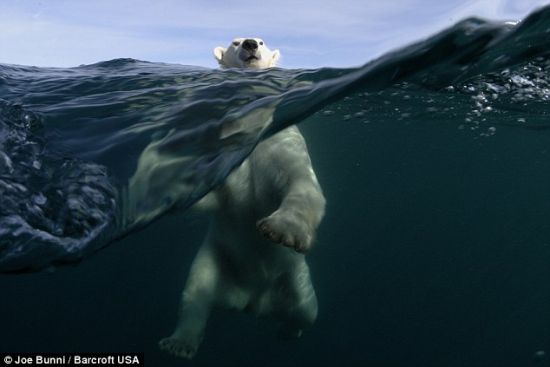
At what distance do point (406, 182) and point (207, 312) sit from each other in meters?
28.3

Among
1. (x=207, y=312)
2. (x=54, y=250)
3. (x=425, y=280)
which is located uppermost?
(x=54, y=250)

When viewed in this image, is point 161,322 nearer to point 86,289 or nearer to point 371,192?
point 86,289

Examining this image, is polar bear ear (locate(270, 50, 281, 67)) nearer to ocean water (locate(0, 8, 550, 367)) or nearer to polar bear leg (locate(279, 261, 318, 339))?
ocean water (locate(0, 8, 550, 367))

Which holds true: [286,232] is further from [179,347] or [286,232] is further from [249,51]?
[249,51]

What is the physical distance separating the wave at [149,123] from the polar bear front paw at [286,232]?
1065 millimetres

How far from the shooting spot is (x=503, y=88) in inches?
330

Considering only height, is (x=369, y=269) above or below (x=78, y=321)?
below

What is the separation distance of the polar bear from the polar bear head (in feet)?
4.62

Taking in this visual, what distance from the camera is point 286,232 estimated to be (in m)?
3.47

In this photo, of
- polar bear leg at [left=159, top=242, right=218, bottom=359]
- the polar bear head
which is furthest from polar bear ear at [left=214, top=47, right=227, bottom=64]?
polar bear leg at [left=159, top=242, right=218, bottom=359]

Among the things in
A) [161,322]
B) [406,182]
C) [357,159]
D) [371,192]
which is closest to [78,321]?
[161,322]

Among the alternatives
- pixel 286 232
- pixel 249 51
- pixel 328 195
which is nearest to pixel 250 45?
pixel 249 51

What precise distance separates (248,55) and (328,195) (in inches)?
860

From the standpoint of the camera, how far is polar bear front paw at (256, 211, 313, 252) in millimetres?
3467
